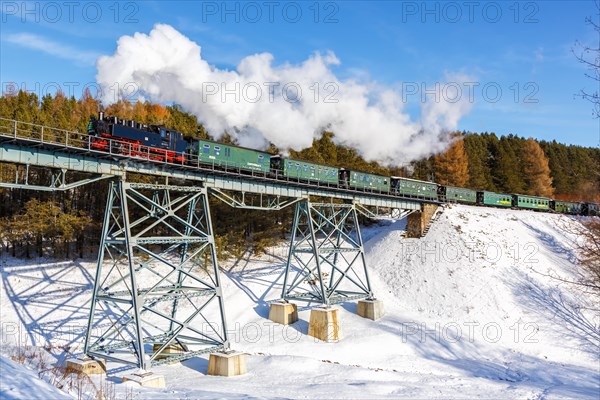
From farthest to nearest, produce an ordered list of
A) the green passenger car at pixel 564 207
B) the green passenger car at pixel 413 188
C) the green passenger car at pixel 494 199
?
the green passenger car at pixel 564 207 → the green passenger car at pixel 494 199 → the green passenger car at pixel 413 188

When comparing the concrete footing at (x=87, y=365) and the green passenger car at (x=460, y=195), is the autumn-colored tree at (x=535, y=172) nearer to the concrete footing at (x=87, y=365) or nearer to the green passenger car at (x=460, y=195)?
the green passenger car at (x=460, y=195)

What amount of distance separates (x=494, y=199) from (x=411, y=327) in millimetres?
29129

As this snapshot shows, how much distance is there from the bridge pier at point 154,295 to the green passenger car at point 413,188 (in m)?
17.7

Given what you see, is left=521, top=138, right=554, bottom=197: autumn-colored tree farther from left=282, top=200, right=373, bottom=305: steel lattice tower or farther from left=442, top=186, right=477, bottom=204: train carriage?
left=282, top=200, right=373, bottom=305: steel lattice tower

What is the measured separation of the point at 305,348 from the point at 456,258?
17.8 metres

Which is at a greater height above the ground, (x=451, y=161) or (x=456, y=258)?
(x=451, y=161)

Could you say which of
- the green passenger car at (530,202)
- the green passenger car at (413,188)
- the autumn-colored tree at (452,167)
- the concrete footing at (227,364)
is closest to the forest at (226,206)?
the autumn-colored tree at (452,167)

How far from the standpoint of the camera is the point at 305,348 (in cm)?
2509

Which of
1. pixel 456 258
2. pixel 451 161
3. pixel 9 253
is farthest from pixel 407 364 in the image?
pixel 451 161

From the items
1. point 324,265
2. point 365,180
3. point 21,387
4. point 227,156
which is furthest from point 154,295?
point 21,387

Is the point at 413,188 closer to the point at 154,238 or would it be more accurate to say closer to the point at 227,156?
the point at 227,156

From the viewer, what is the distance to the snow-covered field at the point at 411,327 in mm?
18312

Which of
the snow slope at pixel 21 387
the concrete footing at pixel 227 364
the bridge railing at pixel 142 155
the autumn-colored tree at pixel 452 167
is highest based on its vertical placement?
the autumn-colored tree at pixel 452 167

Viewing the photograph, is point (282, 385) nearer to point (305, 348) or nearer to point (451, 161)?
point (305, 348)
